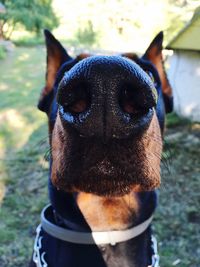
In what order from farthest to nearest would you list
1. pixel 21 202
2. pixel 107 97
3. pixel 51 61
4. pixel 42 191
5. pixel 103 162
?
pixel 42 191 < pixel 21 202 < pixel 51 61 < pixel 103 162 < pixel 107 97

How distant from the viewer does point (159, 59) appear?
2115mm

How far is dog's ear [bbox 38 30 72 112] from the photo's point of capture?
78.0 inches

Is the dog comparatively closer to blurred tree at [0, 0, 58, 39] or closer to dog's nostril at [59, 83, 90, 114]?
dog's nostril at [59, 83, 90, 114]

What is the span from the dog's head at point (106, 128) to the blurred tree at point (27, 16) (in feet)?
70.4

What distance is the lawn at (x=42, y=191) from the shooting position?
3254 millimetres

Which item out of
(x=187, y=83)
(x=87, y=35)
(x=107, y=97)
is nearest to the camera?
(x=107, y=97)

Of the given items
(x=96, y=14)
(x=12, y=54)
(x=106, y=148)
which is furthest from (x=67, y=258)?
(x=12, y=54)

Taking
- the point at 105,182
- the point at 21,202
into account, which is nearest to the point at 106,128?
the point at 105,182

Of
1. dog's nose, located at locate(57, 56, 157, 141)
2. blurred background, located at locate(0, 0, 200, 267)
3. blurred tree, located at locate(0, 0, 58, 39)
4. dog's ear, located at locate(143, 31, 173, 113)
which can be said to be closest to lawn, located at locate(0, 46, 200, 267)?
blurred background, located at locate(0, 0, 200, 267)

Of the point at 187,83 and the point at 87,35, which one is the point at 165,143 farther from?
the point at 87,35

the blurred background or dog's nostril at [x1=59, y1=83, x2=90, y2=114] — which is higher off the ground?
dog's nostril at [x1=59, y1=83, x2=90, y2=114]

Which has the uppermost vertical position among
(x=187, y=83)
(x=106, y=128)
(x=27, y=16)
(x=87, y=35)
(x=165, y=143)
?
(x=106, y=128)

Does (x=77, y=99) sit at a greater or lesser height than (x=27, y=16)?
greater

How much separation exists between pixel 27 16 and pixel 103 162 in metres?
21.9
